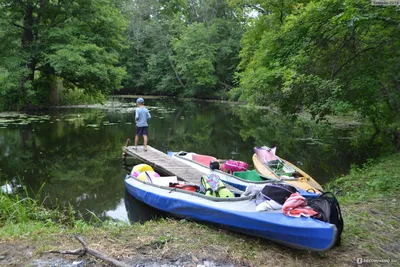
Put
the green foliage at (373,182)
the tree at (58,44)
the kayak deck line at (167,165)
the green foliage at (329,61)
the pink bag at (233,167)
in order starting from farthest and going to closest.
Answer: the tree at (58,44) → the pink bag at (233,167) → the kayak deck line at (167,165) → the green foliage at (329,61) → the green foliage at (373,182)

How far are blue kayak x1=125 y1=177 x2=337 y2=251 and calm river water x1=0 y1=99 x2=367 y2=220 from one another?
159cm

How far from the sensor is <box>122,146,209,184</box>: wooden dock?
7747 millimetres

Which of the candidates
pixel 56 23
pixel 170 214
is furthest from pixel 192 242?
pixel 56 23

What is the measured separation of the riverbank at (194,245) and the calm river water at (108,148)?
2.45 meters

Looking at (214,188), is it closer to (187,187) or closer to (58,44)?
(187,187)

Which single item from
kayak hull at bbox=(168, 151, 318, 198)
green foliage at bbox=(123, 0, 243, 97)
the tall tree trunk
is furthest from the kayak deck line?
green foliage at bbox=(123, 0, 243, 97)

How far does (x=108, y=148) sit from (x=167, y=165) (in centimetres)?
414

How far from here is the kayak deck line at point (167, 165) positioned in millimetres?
7730

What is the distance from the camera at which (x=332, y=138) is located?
1444 cm

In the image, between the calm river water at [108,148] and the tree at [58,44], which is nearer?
the calm river water at [108,148]

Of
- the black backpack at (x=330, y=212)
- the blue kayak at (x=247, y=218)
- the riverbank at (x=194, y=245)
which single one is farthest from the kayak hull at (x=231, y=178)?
the black backpack at (x=330, y=212)

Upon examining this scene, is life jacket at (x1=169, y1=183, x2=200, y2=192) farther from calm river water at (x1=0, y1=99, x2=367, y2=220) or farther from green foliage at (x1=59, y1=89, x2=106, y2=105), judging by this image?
green foliage at (x1=59, y1=89, x2=106, y2=105)

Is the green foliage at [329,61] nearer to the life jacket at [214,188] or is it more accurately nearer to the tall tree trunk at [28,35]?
the life jacket at [214,188]

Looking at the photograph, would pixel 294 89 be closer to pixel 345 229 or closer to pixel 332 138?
pixel 345 229
